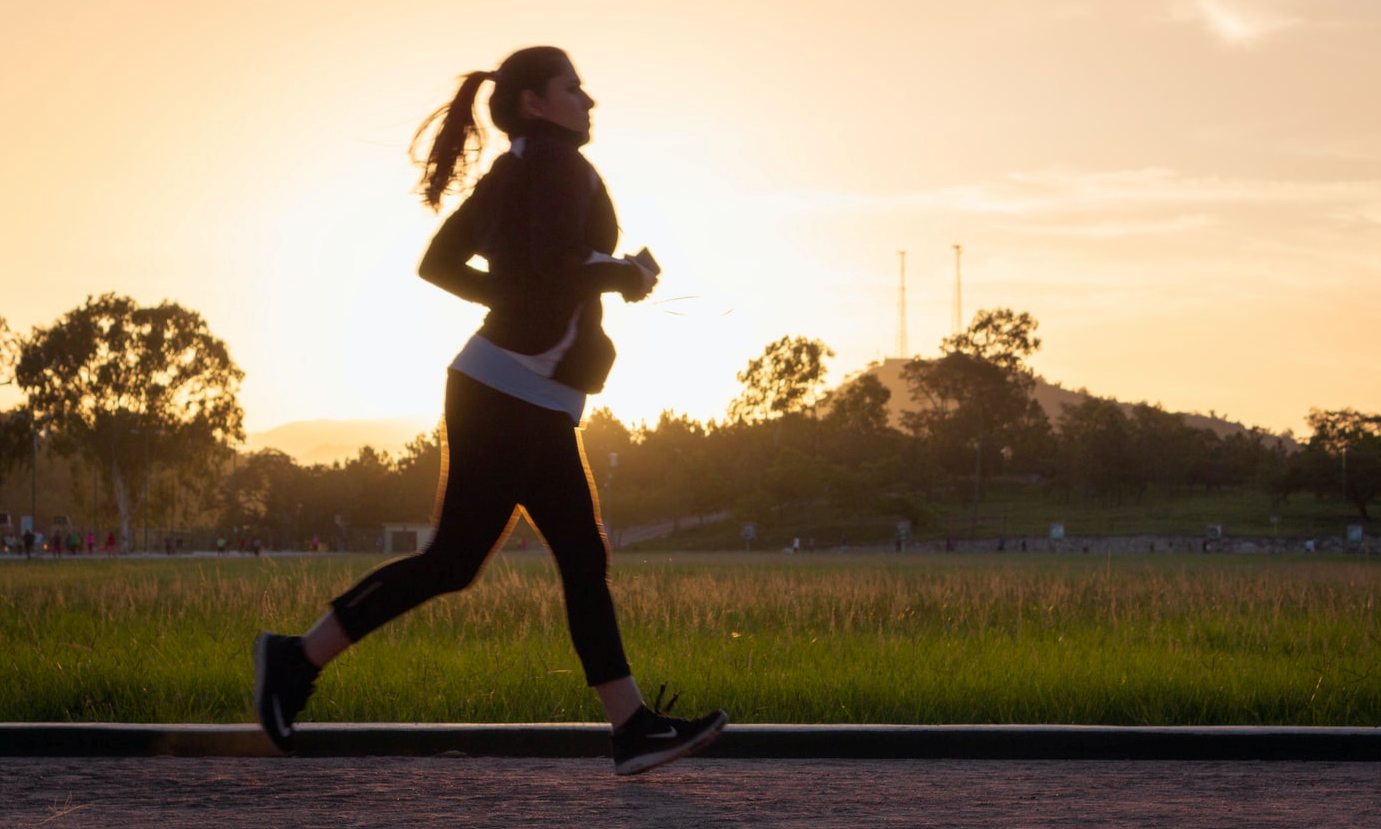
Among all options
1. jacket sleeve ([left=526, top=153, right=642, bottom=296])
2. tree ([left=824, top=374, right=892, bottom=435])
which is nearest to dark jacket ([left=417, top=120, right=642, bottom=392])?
jacket sleeve ([left=526, top=153, right=642, bottom=296])

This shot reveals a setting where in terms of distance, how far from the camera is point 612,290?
4023 mm

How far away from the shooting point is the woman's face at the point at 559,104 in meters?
4.16

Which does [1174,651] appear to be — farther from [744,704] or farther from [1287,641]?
[744,704]

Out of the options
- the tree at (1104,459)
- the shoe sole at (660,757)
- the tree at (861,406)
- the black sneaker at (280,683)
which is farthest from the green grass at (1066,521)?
the black sneaker at (280,683)

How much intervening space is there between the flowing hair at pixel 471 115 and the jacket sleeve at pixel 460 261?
0.48 ft

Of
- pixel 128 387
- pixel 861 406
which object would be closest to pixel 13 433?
pixel 128 387

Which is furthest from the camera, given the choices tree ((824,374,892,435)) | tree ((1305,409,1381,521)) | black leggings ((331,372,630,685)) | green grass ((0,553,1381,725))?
tree ((824,374,892,435))

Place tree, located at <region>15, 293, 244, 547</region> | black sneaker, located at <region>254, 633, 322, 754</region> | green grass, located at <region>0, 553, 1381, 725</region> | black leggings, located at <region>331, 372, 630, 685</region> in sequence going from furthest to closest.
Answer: tree, located at <region>15, 293, 244, 547</region> → green grass, located at <region>0, 553, 1381, 725</region> → black sneaker, located at <region>254, 633, 322, 754</region> → black leggings, located at <region>331, 372, 630, 685</region>

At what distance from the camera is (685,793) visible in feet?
14.6

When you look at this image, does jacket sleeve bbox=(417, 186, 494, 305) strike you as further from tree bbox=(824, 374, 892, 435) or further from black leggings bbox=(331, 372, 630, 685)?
tree bbox=(824, 374, 892, 435)

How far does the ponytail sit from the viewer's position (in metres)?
4.23

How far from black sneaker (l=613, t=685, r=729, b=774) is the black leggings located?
28 centimetres

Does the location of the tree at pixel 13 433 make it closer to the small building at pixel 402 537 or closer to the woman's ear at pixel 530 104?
the small building at pixel 402 537

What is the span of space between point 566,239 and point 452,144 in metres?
0.47
